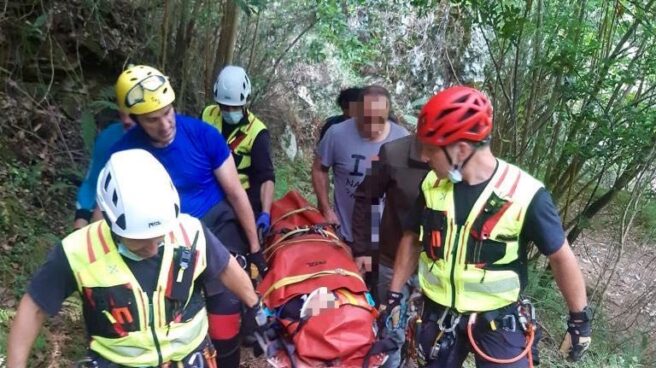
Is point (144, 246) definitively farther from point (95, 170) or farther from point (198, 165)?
point (95, 170)

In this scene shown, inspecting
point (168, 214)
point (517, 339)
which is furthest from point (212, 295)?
point (517, 339)

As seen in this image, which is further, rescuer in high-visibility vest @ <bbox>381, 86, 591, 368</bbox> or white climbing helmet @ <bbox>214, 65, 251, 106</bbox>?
white climbing helmet @ <bbox>214, 65, 251, 106</bbox>

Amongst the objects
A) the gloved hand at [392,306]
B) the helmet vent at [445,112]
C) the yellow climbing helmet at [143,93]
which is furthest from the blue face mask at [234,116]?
the helmet vent at [445,112]

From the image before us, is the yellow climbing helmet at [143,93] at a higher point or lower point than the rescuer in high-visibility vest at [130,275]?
higher

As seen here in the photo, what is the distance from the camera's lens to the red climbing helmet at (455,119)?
285 centimetres

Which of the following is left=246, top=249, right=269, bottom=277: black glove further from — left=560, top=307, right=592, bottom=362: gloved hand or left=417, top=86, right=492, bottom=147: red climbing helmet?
left=560, top=307, right=592, bottom=362: gloved hand

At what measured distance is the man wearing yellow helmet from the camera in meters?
3.47

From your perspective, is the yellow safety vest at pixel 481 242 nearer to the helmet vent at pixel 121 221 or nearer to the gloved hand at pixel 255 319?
the gloved hand at pixel 255 319

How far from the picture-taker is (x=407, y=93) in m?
13.3

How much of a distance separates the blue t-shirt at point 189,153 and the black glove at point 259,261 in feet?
1.49

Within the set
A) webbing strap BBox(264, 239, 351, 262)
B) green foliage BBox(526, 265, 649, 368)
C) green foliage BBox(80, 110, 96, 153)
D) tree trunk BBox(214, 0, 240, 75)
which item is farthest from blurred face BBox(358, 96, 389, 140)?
tree trunk BBox(214, 0, 240, 75)

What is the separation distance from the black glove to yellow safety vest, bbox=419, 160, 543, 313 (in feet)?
4.36

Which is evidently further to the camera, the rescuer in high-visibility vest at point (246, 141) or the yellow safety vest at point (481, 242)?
the rescuer in high-visibility vest at point (246, 141)

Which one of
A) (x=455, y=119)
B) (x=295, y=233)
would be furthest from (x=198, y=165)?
(x=455, y=119)
